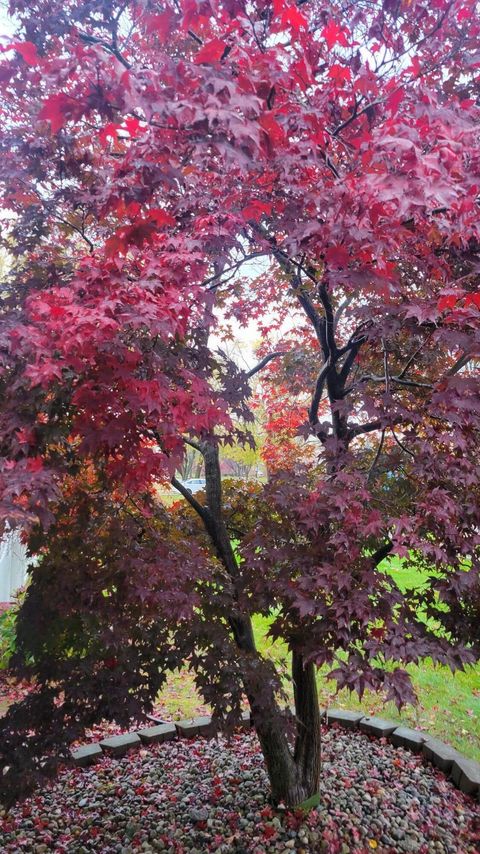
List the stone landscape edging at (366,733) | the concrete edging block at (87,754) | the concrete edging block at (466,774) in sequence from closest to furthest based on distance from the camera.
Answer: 1. the concrete edging block at (466,774)
2. the stone landscape edging at (366,733)
3. the concrete edging block at (87,754)

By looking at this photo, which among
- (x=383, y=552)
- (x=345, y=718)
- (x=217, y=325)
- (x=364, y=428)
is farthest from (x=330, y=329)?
(x=345, y=718)

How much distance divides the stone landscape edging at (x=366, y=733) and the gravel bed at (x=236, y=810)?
0.24ft

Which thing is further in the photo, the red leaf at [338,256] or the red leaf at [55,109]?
the red leaf at [338,256]

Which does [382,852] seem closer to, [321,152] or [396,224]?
[396,224]

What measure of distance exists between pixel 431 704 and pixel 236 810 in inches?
83.8

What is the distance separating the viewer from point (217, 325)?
271 centimetres

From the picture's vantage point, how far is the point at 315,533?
2.61 metres

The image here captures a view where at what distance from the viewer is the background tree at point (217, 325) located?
1751 mm

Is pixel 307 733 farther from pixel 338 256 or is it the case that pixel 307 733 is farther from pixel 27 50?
pixel 27 50

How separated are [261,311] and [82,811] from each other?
3.85 metres

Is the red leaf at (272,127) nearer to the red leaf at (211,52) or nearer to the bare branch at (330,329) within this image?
the red leaf at (211,52)

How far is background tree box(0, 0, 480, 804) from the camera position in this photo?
1751mm

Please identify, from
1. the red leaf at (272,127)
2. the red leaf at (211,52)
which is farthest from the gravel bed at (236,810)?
the red leaf at (211,52)

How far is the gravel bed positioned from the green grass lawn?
1.65ft
